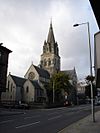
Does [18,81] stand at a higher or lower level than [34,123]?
higher

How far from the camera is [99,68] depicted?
6.94m

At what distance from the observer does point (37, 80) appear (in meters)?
96.5

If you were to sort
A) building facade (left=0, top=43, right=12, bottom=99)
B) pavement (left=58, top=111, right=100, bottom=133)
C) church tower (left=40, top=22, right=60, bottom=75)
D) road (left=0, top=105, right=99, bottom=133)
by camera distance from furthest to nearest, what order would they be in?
1. church tower (left=40, top=22, right=60, bottom=75)
2. building facade (left=0, top=43, right=12, bottom=99)
3. road (left=0, top=105, right=99, bottom=133)
4. pavement (left=58, top=111, right=100, bottom=133)

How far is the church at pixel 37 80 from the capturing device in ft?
277

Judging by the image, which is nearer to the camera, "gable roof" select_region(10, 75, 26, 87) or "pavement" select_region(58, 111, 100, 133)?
"pavement" select_region(58, 111, 100, 133)

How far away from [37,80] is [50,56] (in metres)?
22.2

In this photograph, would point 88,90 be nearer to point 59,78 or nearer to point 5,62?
point 5,62

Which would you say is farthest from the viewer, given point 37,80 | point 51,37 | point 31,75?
point 51,37

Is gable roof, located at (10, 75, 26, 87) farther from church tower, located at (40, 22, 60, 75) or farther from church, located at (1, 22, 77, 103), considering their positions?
church tower, located at (40, 22, 60, 75)

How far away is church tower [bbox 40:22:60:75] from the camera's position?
114125mm

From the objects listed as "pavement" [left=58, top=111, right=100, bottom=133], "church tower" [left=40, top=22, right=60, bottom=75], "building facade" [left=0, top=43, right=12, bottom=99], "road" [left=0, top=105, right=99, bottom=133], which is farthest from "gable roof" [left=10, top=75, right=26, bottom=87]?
"pavement" [left=58, top=111, right=100, bottom=133]

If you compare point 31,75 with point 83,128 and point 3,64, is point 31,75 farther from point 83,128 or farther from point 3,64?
point 83,128

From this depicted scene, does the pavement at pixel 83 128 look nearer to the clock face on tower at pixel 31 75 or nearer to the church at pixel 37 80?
the church at pixel 37 80

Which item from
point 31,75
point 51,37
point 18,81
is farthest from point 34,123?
point 51,37
